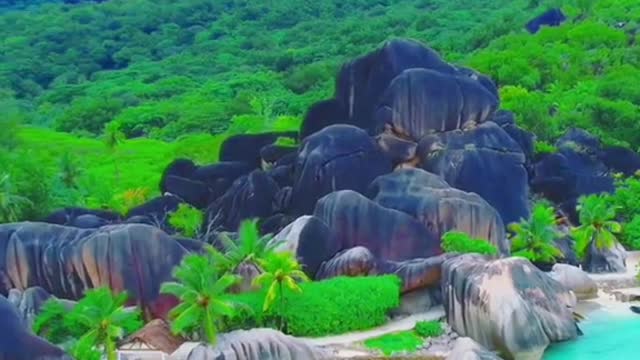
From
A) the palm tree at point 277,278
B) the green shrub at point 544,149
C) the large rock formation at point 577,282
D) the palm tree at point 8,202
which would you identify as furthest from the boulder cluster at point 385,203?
the palm tree at point 277,278

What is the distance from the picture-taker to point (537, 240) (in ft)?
150

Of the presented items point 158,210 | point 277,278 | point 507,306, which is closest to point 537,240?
point 507,306

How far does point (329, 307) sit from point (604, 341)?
995 centimetres

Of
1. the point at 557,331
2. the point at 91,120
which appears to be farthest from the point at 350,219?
the point at 91,120

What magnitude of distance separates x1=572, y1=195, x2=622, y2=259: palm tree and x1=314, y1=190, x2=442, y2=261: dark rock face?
815cm

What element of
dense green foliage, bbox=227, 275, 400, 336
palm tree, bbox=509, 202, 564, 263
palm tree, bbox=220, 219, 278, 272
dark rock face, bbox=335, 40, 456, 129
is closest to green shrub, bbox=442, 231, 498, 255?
palm tree, bbox=509, 202, 564, 263

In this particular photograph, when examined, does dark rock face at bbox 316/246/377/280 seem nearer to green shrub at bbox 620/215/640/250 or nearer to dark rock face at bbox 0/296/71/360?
dark rock face at bbox 0/296/71/360

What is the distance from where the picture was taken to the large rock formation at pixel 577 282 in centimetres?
4381

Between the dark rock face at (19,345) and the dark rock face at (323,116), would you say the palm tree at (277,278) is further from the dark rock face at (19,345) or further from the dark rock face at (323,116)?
the dark rock face at (323,116)

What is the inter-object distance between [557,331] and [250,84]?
215 feet

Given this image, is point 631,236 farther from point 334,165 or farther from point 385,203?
point 334,165

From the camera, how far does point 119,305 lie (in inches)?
1330

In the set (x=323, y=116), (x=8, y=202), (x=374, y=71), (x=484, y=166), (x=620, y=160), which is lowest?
(x=620, y=160)

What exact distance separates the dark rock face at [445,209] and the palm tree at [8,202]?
17687 mm
